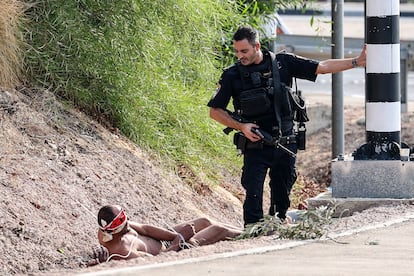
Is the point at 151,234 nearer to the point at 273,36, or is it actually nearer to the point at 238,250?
the point at 238,250

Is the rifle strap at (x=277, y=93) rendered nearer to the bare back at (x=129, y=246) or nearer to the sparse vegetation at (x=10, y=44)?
the bare back at (x=129, y=246)

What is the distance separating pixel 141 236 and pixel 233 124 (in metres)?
1.06

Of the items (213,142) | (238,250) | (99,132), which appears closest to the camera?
(238,250)

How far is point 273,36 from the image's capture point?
13453 mm

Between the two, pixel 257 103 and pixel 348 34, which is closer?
pixel 257 103

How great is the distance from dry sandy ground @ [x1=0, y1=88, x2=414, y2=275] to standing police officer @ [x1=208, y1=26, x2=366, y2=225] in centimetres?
69

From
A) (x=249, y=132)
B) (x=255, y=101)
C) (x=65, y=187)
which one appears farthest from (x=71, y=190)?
(x=255, y=101)

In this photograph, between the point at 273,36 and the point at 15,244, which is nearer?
the point at 15,244

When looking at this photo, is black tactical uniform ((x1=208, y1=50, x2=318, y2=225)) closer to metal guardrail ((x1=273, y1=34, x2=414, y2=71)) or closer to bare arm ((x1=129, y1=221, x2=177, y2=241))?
bare arm ((x1=129, y1=221, x2=177, y2=241))

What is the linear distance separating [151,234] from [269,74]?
1415 millimetres

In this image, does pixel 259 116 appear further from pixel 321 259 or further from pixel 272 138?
pixel 321 259

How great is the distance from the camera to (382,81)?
901 centimetres

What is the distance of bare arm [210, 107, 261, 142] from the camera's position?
8.41 metres

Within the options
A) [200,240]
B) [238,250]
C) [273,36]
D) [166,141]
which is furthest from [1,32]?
[273,36]
